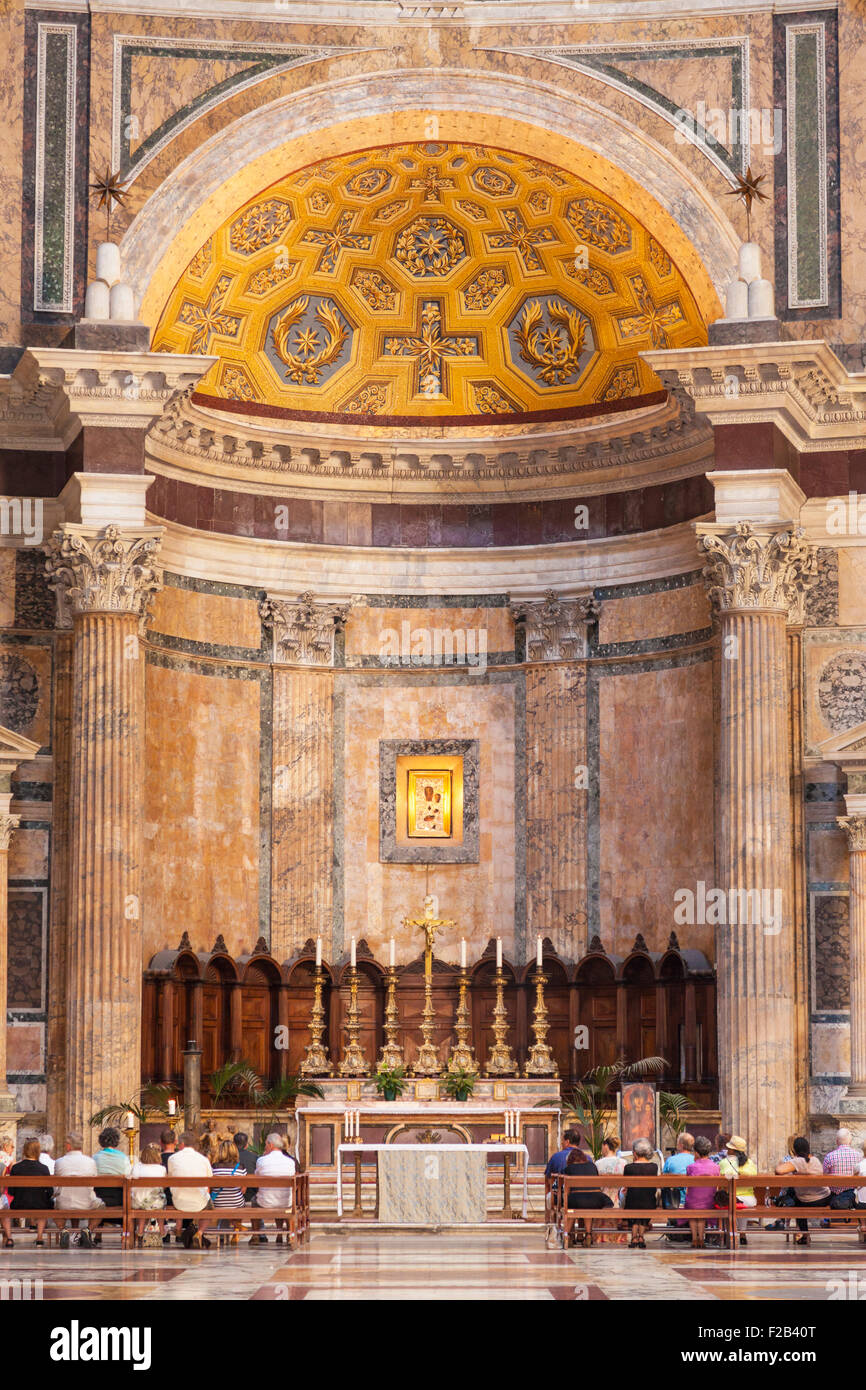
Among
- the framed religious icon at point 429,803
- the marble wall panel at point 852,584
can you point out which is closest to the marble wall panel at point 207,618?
the framed religious icon at point 429,803

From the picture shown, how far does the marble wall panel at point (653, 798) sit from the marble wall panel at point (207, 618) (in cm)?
512

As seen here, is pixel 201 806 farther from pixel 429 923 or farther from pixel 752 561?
pixel 752 561

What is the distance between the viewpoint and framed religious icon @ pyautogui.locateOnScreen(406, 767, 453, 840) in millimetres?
33094

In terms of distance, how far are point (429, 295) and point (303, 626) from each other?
17.3 ft

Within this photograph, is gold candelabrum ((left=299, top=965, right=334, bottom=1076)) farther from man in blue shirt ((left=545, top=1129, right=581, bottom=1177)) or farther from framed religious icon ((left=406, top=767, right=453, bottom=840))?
man in blue shirt ((left=545, top=1129, right=581, bottom=1177))

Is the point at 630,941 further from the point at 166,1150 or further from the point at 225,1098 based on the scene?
the point at 166,1150

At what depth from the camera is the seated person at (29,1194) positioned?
68.7ft

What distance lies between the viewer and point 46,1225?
22.0m

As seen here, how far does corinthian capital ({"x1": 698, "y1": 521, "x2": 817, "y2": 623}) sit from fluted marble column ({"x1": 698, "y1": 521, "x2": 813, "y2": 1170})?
0.04 ft

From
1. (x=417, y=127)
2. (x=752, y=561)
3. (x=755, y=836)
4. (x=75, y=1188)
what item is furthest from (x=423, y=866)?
(x=75, y=1188)

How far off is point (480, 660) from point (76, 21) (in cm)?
1060

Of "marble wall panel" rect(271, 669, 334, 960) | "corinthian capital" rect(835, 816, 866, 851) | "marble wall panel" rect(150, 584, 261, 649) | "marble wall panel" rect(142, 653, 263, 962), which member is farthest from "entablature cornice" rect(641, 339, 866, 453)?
"marble wall panel" rect(142, 653, 263, 962)
